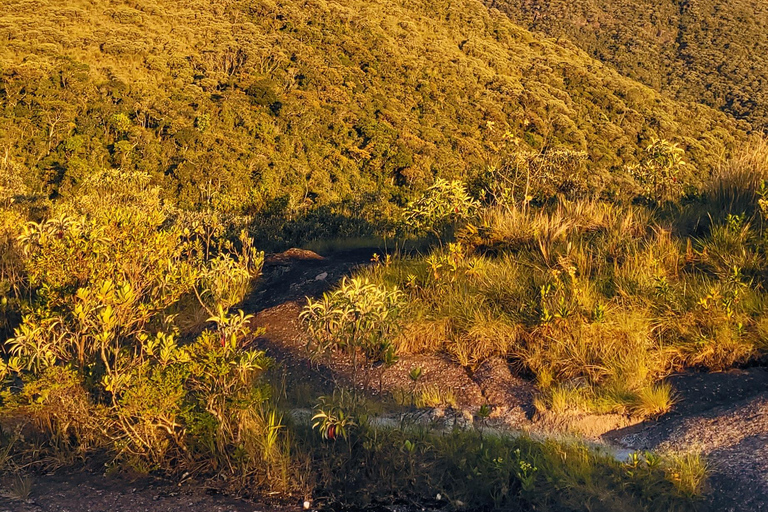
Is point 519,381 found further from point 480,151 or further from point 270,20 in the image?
point 270,20

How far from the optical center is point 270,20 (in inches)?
1578

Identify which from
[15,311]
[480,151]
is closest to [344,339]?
[15,311]

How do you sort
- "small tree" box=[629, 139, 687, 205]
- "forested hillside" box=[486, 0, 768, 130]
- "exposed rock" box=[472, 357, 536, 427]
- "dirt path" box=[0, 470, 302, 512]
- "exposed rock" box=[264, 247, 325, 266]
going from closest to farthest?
"dirt path" box=[0, 470, 302, 512] → "exposed rock" box=[472, 357, 536, 427] → "small tree" box=[629, 139, 687, 205] → "exposed rock" box=[264, 247, 325, 266] → "forested hillside" box=[486, 0, 768, 130]

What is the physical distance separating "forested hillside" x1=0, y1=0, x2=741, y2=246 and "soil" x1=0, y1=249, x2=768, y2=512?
1298cm

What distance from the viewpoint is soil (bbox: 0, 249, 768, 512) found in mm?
2912

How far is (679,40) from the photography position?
56.5 m

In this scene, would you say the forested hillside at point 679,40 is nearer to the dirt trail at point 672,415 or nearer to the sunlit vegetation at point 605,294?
the sunlit vegetation at point 605,294

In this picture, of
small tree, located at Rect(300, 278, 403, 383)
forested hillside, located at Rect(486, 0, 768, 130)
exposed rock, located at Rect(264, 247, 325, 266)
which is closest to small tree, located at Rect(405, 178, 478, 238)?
exposed rock, located at Rect(264, 247, 325, 266)

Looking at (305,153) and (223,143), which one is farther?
(305,153)

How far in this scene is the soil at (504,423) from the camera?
2912 mm

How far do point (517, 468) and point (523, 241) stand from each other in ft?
11.6

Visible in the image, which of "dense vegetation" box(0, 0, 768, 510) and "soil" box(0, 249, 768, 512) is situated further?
"dense vegetation" box(0, 0, 768, 510)

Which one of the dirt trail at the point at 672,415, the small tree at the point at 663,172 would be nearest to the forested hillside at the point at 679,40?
the small tree at the point at 663,172

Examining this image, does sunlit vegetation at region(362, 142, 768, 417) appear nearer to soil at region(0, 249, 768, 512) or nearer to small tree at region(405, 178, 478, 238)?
soil at region(0, 249, 768, 512)
